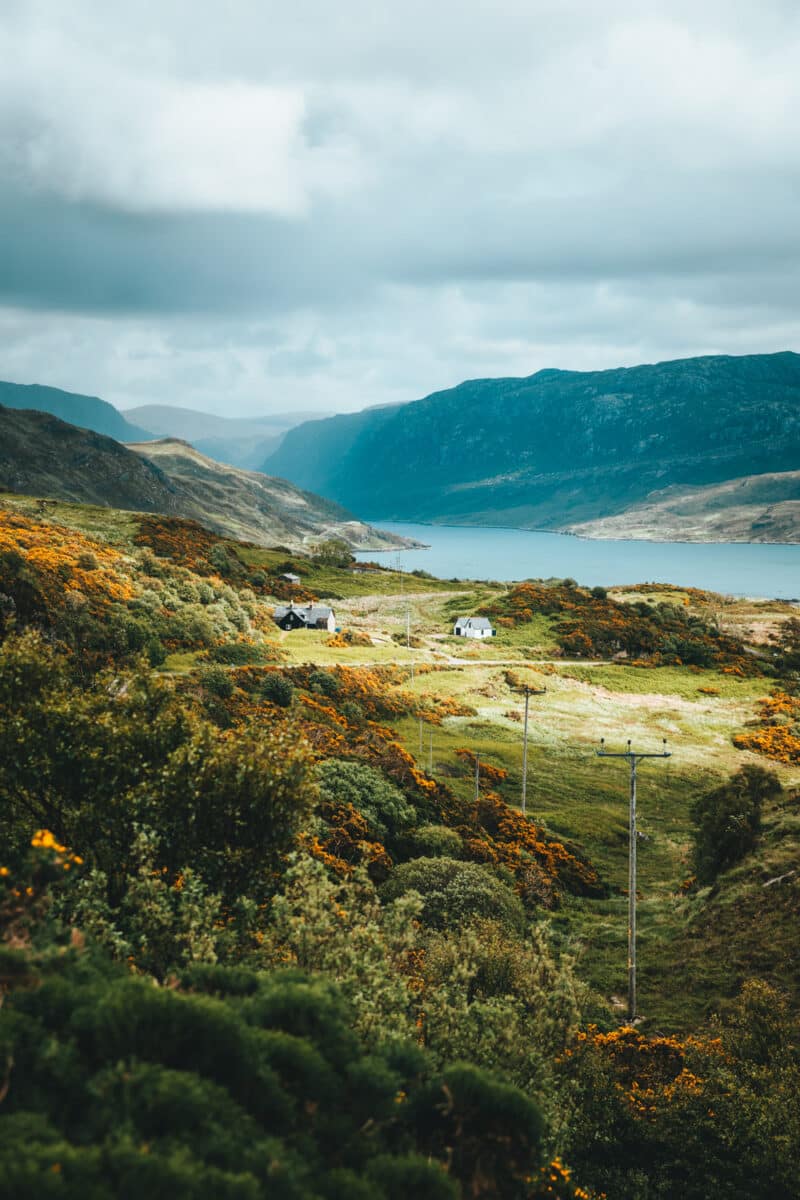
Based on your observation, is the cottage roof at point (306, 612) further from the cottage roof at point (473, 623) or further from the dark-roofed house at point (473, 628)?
the cottage roof at point (473, 623)

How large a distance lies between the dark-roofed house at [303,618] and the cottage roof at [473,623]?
24.1 metres

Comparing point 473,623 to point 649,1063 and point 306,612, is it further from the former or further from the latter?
point 649,1063

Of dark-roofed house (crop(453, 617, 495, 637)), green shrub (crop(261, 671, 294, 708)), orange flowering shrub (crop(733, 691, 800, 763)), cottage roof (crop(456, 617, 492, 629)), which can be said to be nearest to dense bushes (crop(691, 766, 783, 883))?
orange flowering shrub (crop(733, 691, 800, 763))

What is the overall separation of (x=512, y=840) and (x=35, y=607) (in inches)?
1427

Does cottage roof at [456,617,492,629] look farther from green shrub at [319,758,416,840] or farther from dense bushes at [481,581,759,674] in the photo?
green shrub at [319,758,416,840]

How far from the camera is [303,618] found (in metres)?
93.8

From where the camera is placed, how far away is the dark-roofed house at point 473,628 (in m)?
110

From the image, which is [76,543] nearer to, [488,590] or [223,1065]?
[223,1065]

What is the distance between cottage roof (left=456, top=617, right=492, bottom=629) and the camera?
111 m

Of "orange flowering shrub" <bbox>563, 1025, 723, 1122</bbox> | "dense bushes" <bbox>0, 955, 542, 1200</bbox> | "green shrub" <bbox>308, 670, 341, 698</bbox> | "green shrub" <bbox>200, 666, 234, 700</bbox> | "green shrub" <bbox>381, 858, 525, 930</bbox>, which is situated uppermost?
"dense bushes" <bbox>0, 955, 542, 1200</bbox>

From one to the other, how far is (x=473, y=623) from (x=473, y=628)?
1.40m

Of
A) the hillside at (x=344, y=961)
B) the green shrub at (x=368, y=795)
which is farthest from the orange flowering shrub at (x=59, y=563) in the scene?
the green shrub at (x=368, y=795)

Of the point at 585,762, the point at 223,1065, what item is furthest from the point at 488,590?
the point at 223,1065

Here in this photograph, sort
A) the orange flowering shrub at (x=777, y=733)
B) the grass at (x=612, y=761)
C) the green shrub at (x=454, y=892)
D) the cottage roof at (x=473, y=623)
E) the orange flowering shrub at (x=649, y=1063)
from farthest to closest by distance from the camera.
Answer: the cottage roof at (x=473, y=623)
the orange flowering shrub at (x=777, y=733)
the grass at (x=612, y=761)
the green shrub at (x=454, y=892)
the orange flowering shrub at (x=649, y=1063)
